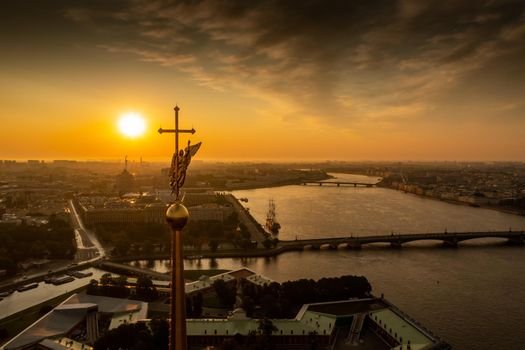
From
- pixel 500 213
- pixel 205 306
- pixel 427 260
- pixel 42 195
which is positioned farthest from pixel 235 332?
pixel 42 195

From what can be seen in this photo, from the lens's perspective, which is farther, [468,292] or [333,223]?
[333,223]

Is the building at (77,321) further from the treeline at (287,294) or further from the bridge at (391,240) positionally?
the bridge at (391,240)

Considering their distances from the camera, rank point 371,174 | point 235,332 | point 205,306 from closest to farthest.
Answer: point 235,332, point 205,306, point 371,174

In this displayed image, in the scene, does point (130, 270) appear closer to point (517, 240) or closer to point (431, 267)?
point (431, 267)

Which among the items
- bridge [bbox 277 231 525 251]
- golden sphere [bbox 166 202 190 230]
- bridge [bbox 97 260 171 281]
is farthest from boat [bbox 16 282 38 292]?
golden sphere [bbox 166 202 190 230]

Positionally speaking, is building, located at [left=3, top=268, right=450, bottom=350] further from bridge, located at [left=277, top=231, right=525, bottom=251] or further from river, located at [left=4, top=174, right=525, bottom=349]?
bridge, located at [left=277, top=231, right=525, bottom=251]

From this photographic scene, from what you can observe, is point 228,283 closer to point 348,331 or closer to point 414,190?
point 348,331

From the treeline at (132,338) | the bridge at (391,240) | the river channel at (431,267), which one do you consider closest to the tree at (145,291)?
the treeline at (132,338)
